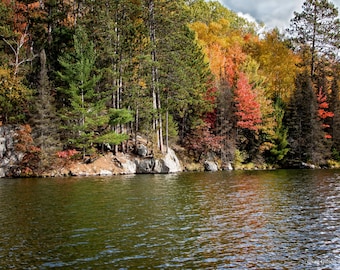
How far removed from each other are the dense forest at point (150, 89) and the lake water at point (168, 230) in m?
15.5

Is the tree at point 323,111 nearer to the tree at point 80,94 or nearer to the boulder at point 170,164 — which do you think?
the boulder at point 170,164

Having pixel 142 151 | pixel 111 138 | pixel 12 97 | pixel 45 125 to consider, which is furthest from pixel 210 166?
pixel 12 97

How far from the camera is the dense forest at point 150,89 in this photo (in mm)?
36312

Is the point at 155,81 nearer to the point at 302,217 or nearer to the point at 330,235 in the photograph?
the point at 302,217

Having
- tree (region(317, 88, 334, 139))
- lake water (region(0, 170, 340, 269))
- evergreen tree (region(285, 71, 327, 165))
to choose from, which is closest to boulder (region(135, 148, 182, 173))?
lake water (region(0, 170, 340, 269))

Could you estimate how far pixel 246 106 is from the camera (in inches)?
1887

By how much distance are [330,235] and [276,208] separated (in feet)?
16.9

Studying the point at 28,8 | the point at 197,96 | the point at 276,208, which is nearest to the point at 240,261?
the point at 276,208

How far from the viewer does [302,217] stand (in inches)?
602

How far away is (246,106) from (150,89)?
14123 mm

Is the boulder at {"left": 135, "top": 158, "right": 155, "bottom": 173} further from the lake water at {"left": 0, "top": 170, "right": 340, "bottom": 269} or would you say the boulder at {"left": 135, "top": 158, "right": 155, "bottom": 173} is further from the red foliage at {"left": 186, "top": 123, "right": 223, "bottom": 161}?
the lake water at {"left": 0, "top": 170, "right": 340, "bottom": 269}

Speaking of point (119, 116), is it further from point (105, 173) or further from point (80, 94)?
point (105, 173)

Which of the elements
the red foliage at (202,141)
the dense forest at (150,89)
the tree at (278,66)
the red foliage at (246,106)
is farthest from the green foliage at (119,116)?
the tree at (278,66)

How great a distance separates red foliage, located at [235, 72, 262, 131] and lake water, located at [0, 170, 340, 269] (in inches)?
1018
